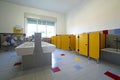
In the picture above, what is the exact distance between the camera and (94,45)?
2.06 metres

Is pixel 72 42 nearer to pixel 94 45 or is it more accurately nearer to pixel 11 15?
pixel 94 45

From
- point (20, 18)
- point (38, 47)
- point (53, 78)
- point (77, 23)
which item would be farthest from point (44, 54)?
point (20, 18)

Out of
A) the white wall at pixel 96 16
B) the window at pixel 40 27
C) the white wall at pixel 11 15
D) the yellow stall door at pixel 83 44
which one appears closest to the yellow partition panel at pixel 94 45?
the yellow stall door at pixel 83 44

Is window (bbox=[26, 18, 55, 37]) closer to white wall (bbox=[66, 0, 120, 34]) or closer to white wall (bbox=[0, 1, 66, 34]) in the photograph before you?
white wall (bbox=[0, 1, 66, 34])

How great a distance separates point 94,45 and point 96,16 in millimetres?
1683

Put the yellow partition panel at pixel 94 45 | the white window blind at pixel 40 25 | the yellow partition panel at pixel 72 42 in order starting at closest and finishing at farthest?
the yellow partition panel at pixel 94 45 → the yellow partition panel at pixel 72 42 → the white window blind at pixel 40 25

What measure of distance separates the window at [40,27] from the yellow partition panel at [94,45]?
367 cm

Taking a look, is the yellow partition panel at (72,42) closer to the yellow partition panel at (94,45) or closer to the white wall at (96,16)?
the white wall at (96,16)

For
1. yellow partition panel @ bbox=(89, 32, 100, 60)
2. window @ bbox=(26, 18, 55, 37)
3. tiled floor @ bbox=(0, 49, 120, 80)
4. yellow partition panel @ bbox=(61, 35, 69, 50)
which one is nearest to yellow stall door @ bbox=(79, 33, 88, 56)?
yellow partition panel @ bbox=(89, 32, 100, 60)

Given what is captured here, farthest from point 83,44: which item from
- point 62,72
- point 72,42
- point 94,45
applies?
point 62,72

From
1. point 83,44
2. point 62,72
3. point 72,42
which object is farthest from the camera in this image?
point 72,42

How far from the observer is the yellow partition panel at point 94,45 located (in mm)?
1928

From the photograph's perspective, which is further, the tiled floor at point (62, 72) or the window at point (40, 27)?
the window at point (40, 27)

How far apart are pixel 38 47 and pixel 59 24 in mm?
4431
